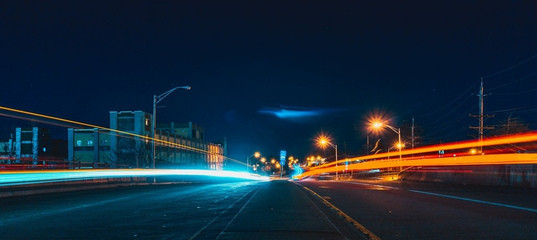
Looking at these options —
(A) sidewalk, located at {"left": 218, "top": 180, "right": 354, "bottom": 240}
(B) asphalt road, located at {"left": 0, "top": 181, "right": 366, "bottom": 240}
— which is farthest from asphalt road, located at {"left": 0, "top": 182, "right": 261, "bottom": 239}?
(A) sidewalk, located at {"left": 218, "top": 180, "right": 354, "bottom": 240}

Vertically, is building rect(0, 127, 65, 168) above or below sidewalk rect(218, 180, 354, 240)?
above

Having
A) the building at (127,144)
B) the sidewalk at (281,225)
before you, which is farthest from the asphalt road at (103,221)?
the building at (127,144)

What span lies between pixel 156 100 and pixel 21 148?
2329 inches

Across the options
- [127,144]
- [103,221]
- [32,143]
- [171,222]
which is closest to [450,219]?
[171,222]

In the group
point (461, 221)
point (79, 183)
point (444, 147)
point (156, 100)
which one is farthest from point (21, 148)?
point (461, 221)

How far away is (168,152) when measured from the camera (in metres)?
85.6

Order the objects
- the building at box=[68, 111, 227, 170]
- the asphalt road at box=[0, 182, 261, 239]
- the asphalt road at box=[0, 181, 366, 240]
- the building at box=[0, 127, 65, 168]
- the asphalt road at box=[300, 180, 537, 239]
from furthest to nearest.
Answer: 1. the building at box=[0, 127, 65, 168]
2. the building at box=[68, 111, 227, 170]
3. the asphalt road at box=[0, 182, 261, 239]
4. the asphalt road at box=[0, 181, 366, 240]
5. the asphalt road at box=[300, 180, 537, 239]

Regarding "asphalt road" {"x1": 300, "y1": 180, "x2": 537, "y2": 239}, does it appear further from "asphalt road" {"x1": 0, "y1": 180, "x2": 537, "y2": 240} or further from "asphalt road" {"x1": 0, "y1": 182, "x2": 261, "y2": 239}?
"asphalt road" {"x1": 0, "y1": 182, "x2": 261, "y2": 239}

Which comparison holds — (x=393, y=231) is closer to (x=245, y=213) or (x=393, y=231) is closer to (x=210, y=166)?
(x=245, y=213)

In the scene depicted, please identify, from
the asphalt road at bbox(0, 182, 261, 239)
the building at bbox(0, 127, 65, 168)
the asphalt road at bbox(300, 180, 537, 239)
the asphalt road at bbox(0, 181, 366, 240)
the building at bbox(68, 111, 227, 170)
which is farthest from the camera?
the building at bbox(0, 127, 65, 168)

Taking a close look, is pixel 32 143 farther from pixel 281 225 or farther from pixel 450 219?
pixel 450 219

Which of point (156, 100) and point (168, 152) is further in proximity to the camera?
point (168, 152)

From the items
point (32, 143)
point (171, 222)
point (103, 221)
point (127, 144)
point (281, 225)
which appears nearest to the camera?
point (281, 225)

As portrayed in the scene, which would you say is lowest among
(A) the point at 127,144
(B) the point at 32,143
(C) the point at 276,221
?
(C) the point at 276,221
